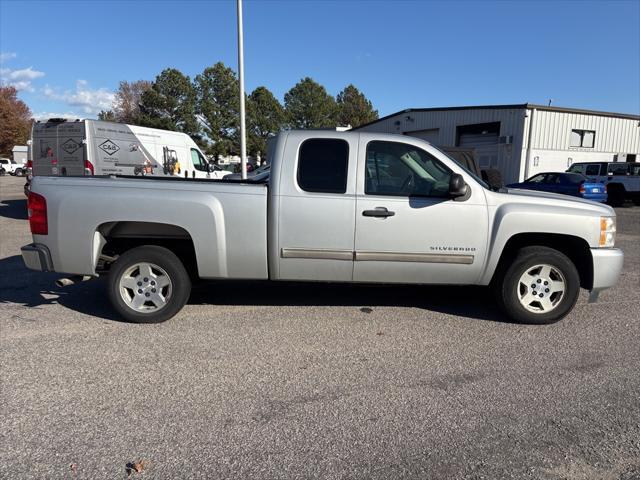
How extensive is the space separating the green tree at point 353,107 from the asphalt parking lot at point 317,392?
61518 millimetres

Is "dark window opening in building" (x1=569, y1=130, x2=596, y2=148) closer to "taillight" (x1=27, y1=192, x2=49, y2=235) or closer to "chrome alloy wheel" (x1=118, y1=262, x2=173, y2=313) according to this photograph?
"chrome alloy wheel" (x1=118, y1=262, x2=173, y2=313)

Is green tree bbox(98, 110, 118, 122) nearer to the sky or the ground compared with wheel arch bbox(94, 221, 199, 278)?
nearer to the sky

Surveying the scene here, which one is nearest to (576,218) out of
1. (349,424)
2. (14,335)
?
(349,424)

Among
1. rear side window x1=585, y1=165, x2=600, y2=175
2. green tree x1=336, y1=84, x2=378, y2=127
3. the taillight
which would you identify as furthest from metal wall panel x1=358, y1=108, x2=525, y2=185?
green tree x1=336, y1=84, x2=378, y2=127

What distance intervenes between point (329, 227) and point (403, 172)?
0.95m

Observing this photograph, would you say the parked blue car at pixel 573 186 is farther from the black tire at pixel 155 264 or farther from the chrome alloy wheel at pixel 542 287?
the black tire at pixel 155 264

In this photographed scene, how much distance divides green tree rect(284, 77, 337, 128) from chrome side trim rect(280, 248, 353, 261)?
54.7m

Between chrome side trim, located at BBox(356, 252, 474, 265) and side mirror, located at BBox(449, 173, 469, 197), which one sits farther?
chrome side trim, located at BBox(356, 252, 474, 265)

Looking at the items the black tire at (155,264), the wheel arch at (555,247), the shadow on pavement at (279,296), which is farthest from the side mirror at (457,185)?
the black tire at (155,264)

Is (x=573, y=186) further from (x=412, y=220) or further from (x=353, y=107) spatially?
(x=353, y=107)

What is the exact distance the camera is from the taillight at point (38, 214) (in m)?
4.44

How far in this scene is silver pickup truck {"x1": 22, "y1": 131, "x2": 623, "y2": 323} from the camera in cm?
445

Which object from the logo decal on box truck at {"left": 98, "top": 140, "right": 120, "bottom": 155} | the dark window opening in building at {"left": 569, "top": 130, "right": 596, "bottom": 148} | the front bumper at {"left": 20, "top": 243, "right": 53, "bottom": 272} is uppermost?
the dark window opening in building at {"left": 569, "top": 130, "right": 596, "bottom": 148}

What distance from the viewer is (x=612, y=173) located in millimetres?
19609
